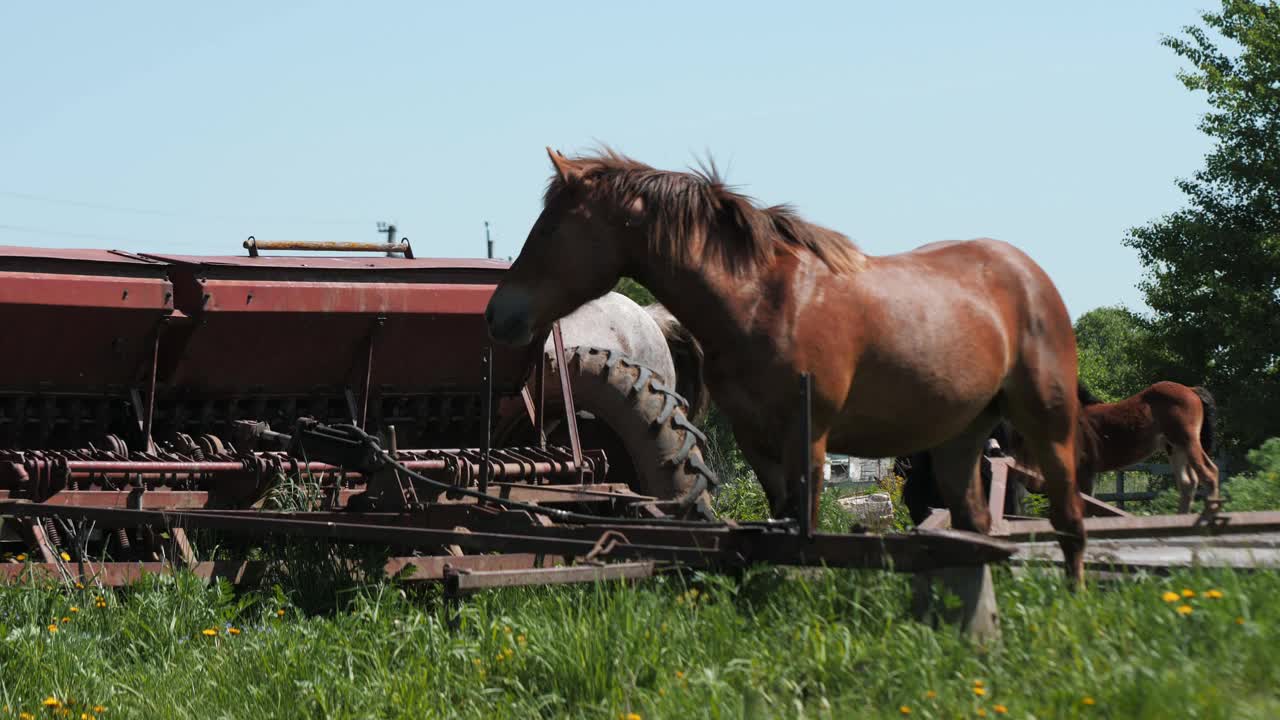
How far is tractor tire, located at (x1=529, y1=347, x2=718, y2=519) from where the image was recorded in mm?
9039

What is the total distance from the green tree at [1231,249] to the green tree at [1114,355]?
587 millimetres

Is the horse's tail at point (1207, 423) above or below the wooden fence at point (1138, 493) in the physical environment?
above

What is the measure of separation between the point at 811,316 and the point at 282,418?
A: 5102mm

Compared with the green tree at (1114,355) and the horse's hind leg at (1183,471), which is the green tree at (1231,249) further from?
the horse's hind leg at (1183,471)

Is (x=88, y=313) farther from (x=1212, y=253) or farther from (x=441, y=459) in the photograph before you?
(x=1212, y=253)

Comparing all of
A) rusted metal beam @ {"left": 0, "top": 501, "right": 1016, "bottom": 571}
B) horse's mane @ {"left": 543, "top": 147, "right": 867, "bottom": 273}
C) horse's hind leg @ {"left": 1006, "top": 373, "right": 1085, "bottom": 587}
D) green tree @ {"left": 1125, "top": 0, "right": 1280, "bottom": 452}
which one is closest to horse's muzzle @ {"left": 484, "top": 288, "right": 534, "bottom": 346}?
horse's mane @ {"left": 543, "top": 147, "right": 867, "bottom": 273}

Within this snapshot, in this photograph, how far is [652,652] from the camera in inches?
188

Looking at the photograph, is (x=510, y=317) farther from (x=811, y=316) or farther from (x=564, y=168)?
(x=811, y=316)

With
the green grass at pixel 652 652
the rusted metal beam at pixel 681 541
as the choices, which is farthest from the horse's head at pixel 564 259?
the green grass at pixel 652 652

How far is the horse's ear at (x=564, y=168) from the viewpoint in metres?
5.40

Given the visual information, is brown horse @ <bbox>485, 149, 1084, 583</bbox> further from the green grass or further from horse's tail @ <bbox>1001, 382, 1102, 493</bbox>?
horse's tail @ <bbox>1001, 382, 1102, 493</bbox>

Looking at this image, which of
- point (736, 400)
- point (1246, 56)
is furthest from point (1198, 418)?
point (1246, 56)

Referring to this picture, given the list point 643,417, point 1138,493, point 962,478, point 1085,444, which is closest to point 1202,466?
point 1085,444

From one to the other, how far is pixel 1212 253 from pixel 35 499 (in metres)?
22.2
